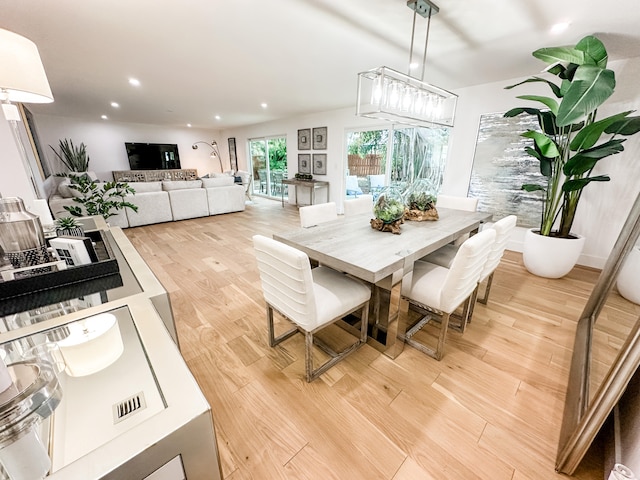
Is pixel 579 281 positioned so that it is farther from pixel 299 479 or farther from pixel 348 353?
pixel 299 479

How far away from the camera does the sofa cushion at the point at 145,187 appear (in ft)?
15.2

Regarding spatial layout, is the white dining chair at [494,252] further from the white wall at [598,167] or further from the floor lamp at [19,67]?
the floor lamp at [19,67]

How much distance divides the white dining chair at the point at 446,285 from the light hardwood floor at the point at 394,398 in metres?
0.19

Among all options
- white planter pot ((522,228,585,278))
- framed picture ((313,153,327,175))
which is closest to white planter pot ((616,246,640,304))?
white planter pot ((522,228,585,278))

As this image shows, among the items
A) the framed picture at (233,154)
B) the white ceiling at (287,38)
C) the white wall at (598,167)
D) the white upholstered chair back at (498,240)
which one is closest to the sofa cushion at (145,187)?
the white ceiling at (287,38)

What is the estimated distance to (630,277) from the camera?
1.54 meters

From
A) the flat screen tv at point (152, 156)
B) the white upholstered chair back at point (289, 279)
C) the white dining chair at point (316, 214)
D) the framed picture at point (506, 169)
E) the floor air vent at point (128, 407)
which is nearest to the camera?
the floor air vent at point (128, 407)

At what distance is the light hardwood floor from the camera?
1110 millimetres

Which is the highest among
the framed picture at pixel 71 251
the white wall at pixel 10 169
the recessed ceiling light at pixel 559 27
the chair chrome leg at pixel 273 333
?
the recessed ceiling light at pixel 559 27

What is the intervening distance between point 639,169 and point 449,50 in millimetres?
2344

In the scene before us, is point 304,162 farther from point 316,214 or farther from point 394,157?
point 316,214

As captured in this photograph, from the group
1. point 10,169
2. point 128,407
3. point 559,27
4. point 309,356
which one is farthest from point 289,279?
point 559,27

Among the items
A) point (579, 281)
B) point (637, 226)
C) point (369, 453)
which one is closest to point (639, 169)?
point (579, 281)

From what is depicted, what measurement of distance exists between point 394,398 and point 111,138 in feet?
32.5
